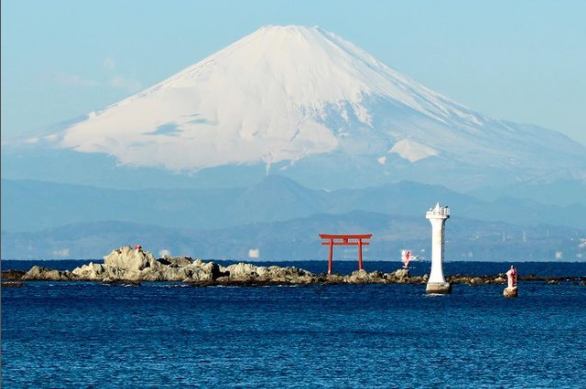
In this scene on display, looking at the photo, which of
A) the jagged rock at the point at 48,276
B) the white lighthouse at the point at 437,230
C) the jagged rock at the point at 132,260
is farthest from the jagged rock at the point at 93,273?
the white lighthouse at the point at 437,230

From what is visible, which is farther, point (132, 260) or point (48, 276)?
point (48, 276)

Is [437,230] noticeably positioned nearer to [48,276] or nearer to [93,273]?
[93,273]

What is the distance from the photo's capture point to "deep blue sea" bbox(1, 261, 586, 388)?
49969 millimetres

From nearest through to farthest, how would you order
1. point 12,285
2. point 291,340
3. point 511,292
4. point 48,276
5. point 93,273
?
point 291,340, point 511,292, point 12,285, point 93,273, point 48,276

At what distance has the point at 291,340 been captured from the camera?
212 ft

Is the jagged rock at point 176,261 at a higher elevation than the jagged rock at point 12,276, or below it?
higher

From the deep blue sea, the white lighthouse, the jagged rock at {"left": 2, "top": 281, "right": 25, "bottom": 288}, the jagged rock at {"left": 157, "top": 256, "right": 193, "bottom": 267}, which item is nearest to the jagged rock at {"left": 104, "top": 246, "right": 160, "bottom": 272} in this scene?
the jagged rock at {"left": 157, "top": 256, "right": 193, "bottom": 267}

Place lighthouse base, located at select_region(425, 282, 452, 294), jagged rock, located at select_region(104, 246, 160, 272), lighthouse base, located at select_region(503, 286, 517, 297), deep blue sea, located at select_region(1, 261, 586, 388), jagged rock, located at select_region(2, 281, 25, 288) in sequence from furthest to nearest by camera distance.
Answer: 1. jagged rock, located at select_region(104, 246, 160, 272)
2. jagged rock, located at select_region(2, 281, 25, 288)
3. lighthouse base, located at select_region(503, 286, 517, 297)
4. lighthouse base, located at select_region(425, 282, 452, 294)
5. deep blue sea, located at select_region(1, 261, 586, 388)

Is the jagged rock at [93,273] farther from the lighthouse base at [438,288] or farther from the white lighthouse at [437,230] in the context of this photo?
the white lighthouse at [437,230]

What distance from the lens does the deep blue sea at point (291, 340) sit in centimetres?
4997

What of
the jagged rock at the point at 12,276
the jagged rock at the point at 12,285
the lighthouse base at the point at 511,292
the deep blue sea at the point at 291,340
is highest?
the jagged rock at the point at 12,276

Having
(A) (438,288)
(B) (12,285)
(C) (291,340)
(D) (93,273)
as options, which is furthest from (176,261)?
(C) (291,340)

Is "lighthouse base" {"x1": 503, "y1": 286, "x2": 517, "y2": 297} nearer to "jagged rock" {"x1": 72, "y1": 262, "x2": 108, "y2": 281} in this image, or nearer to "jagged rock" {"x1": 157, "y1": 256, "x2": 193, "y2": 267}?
"jagged rock" {"x1": 157, "y1": 256, "x2": 193, "y2": 267}

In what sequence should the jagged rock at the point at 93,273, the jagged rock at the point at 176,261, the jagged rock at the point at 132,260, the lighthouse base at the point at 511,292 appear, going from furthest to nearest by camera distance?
1. the jagged rock at the point at 176,261
2. the jagged rock at the point at 93,273
3. the jagged rock at the point at 132,260
4. the lighthouse base at the point at 511,292
